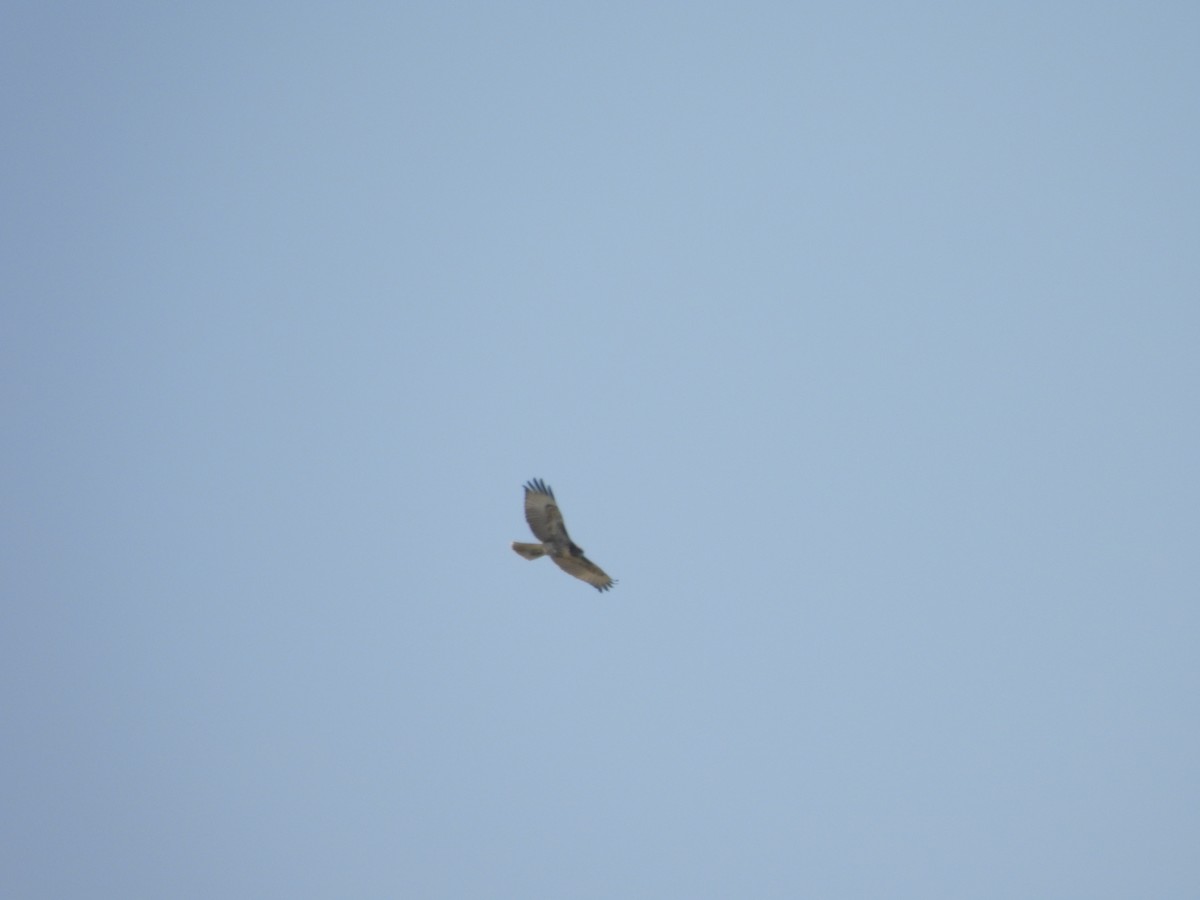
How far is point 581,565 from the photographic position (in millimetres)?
33312

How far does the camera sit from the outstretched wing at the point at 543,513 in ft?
107

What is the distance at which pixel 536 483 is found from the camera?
3269 centimetres

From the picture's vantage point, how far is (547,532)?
32.8 meters

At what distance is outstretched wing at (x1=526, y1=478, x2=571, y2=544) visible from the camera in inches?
1281

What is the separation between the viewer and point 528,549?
3262cm

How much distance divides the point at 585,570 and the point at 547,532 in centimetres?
138

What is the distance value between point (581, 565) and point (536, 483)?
211 centimetres

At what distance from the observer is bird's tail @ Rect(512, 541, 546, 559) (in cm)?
3259

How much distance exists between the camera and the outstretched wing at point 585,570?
109 ft

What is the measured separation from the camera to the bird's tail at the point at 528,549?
107 ft

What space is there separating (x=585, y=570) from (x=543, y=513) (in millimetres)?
1825

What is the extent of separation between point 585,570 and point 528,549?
1550mm

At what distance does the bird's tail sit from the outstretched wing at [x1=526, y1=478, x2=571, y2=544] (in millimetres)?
330

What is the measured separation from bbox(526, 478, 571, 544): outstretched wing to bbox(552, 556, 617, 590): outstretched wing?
64cm
